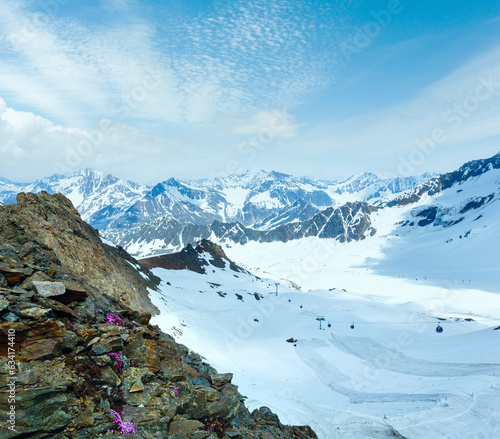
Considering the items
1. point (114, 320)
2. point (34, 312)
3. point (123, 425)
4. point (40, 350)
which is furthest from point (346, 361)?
point (34, 312)

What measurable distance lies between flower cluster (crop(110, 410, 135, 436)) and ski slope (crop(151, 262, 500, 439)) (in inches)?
695

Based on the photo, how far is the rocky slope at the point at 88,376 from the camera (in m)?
8.29

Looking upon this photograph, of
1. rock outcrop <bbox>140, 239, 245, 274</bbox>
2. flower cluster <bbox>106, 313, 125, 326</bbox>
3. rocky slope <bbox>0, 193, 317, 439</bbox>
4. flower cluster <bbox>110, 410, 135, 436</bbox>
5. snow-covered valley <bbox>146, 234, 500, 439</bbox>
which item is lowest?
flower cluster <bbox>110, 410, 135, 436</bbox>

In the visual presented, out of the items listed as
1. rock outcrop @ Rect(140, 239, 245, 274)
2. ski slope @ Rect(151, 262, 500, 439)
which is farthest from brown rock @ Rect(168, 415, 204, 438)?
rock outcrop @ Rect(140, 239, 245, 274)

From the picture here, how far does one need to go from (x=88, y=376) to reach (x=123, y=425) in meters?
1.98

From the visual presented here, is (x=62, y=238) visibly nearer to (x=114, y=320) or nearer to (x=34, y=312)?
(x=114, y=320)

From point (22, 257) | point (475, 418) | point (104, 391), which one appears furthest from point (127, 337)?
point (475, 418)

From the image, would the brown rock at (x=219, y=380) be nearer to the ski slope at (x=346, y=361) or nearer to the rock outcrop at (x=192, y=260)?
the ski slope at (x=346, y=361)

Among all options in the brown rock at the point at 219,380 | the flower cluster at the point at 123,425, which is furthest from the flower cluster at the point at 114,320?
the brown rock at the point at 219,380

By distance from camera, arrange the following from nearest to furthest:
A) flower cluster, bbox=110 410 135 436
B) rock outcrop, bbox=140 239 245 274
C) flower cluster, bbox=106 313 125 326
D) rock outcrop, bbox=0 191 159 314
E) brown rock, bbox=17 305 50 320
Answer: flower cluster, bbox=110 410 135 436, brown rock, bbox=17 305 50 320, flower cluster, bbox=106 313 125 326, rock outcrop, bbox=0 191 159 314, rock outcrop, bbox=140 239 245 274

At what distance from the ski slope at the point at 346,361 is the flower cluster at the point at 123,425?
57.9 ft

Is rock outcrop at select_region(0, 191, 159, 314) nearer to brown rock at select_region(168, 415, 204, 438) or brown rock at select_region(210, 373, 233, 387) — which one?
brown rock at select_region(210, 373, 233, 387)

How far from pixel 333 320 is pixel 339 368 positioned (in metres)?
25.7

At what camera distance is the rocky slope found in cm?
829
